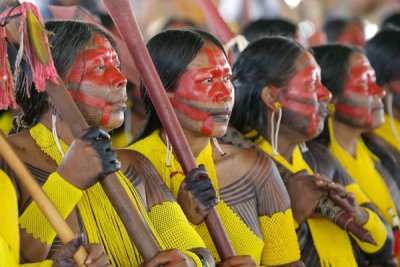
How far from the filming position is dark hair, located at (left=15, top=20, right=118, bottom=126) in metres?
3.29

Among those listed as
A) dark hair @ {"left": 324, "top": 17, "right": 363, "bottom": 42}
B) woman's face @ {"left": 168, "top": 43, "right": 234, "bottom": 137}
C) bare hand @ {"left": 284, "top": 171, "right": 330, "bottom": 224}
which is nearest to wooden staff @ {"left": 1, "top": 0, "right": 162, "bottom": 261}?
woman's face @ {"left": 168, "top": 43, "right": 234, "bottom": 137}

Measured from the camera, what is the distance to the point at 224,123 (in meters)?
3.69

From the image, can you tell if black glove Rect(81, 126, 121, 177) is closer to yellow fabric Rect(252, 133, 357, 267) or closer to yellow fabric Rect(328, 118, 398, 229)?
yellow fabric Rect(252, 133, 357, 267)

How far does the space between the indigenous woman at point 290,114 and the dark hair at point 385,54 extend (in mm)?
1135

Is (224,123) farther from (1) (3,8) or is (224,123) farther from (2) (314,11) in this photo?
(2) (314,11)

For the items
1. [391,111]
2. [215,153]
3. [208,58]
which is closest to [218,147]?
[215,153]

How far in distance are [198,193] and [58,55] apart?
1.96 ft

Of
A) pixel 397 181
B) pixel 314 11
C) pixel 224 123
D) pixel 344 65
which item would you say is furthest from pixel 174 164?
pixel 314 11

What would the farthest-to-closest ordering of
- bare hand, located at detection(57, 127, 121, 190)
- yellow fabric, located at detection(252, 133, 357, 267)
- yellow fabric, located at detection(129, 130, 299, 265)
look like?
yellow fabric, located at detection(252, 133, 357, 267), yellow fabric, located at detection(129, 130, 299, 265), bare hand, located at detection(57, 127, 121, 190)

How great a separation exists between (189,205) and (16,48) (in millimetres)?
743

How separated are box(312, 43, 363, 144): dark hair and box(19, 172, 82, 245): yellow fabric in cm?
194

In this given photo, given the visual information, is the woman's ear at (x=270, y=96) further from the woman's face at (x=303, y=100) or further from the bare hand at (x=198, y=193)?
the bare hand at (x=198, y=193)

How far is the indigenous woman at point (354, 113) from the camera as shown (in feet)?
15.6

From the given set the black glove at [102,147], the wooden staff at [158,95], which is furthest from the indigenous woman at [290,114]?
the black glove at [102,147]
